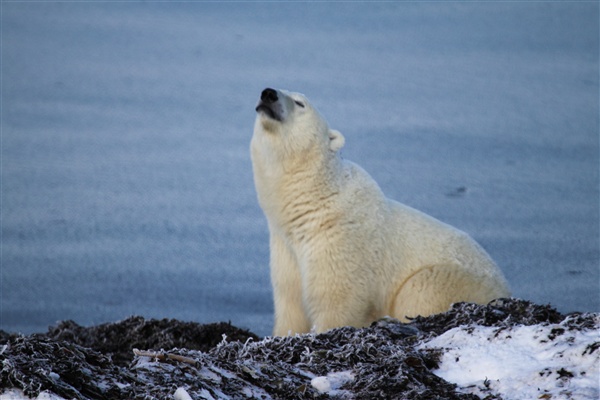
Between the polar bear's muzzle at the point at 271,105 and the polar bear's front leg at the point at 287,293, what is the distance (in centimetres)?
71

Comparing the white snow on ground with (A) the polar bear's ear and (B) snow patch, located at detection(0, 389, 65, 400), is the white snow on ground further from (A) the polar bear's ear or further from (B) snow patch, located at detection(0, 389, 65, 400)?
(A) the polar bear's ear

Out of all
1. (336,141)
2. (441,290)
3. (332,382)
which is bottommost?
(332,382)

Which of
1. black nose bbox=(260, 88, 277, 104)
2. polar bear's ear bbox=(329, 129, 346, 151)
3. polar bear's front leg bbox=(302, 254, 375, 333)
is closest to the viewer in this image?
black nose bbox=(260, 88, 277, 104)

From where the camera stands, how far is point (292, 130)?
16.7 ft

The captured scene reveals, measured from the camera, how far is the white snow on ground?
304cm

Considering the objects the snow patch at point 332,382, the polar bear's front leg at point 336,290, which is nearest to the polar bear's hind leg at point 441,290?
the polar bear's front leg at point 336,290

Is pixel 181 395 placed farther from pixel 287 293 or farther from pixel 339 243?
pixel 287 293

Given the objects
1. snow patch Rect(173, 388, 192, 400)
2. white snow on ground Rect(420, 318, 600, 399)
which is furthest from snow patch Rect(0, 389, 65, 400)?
white snow on ground Rect(420, 318, 600, 399)

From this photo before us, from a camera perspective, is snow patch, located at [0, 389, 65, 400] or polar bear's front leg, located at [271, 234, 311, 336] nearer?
snow patch, located at [0, 389, 65, 400]

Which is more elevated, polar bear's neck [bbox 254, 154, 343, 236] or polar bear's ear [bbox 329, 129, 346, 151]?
polar bear's ear [bbox 329, 129, 346, 151]

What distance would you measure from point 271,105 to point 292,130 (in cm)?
19

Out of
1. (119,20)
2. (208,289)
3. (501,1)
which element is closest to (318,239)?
(208,289)

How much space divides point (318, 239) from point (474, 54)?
18.2 feet

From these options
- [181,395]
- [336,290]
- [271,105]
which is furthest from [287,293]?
[181,395]
